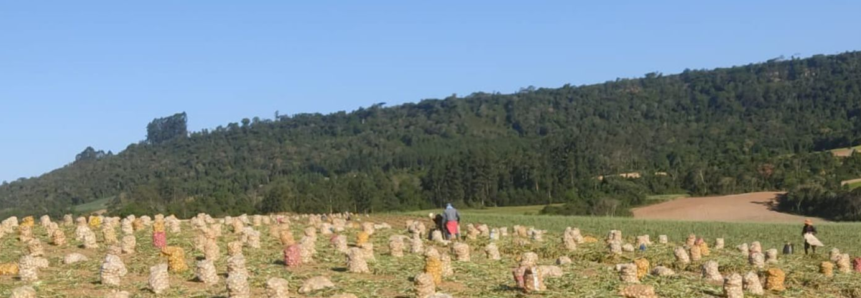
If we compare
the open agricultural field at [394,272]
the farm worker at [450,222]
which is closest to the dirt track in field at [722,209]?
Result: the farm worker at [450,222]

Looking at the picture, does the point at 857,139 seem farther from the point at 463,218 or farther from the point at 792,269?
the point at 792,269

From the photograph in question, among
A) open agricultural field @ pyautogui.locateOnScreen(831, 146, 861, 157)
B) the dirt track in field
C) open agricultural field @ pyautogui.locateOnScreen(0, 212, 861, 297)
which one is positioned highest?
open agricultural field @ pyautogui.locateOnScreen(831, 146, 861, 157)

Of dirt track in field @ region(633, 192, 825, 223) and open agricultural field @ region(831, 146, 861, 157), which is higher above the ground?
open agricultural field @ region(831, 146, 861, 157)

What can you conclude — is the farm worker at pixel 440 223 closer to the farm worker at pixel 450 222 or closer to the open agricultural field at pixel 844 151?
the farm worker at pixel 450 222

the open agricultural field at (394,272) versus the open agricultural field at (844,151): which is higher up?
the open agricultural field at (844,151)

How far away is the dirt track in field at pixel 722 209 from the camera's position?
7719 cm

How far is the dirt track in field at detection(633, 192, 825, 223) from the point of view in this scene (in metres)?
77.2

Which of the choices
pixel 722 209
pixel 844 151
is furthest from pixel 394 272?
pixel 844 151

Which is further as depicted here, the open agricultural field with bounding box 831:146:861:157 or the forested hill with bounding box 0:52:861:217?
the open agricultural field with bounding box 831:146:861:157

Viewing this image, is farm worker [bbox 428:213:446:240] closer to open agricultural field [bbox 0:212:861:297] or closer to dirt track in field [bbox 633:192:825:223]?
open agricultural field [bbox 0:212:861:297]

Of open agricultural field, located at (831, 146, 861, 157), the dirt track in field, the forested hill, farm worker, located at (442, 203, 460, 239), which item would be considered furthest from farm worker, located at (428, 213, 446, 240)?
open agricultural field, located at (831, 146, 861, 157)

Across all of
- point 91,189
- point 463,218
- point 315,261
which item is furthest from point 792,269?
Result: point 91,189

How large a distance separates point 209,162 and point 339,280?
185 meters

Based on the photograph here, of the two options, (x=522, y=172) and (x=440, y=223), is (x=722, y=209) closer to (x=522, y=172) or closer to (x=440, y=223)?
(x=522, y=172)
